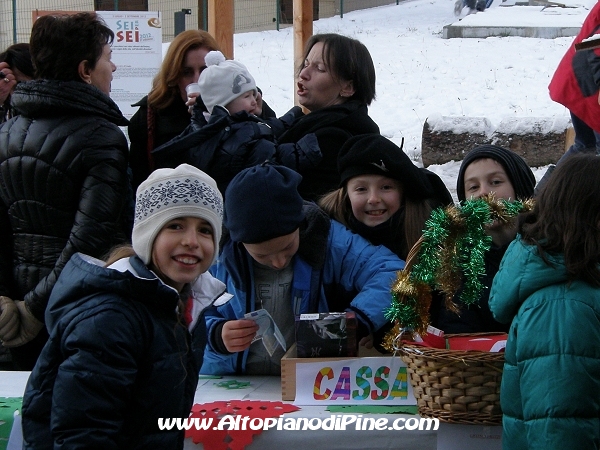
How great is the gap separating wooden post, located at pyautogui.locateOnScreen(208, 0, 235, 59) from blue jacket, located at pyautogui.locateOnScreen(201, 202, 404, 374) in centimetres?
326

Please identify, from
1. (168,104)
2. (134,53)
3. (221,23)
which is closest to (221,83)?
(168,104)

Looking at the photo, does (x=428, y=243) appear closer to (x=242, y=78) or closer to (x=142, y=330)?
(x=142, y=330)

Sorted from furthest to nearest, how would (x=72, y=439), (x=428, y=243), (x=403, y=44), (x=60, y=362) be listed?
(x=403, y=44) < (x=428, y=243) < (x=60, y=362) < (x=72, y=439)

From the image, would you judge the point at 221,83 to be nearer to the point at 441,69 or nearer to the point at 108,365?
the point at 108,365

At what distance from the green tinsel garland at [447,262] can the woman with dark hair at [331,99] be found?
100cm

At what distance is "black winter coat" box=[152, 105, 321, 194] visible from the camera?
339 centimetres

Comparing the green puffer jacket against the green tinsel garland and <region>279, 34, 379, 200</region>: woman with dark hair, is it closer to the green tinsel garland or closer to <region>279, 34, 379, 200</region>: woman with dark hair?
the green tinsel garland

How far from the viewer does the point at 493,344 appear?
2.52 m

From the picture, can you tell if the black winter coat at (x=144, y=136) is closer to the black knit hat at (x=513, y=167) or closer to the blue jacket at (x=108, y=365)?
the black knit hat at (x=513, y=167)

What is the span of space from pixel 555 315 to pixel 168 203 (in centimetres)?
102

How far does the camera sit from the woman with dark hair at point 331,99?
3.54 metres

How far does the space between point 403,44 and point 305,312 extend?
1653 centimetres

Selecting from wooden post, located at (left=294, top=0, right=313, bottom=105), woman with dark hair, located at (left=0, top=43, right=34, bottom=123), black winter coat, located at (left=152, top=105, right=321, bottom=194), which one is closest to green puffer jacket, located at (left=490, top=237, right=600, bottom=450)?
black winter coat, located at (left=152, top=105, right=321, bottom=194)

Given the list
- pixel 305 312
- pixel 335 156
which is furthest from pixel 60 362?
pixel 335 156
